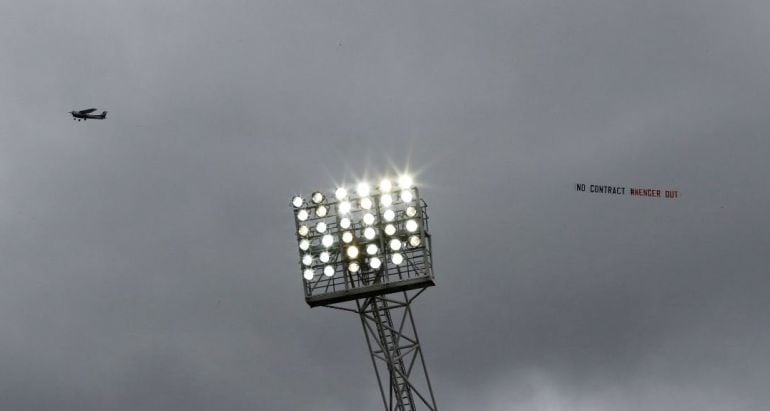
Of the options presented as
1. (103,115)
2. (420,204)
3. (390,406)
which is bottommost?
(390,406)

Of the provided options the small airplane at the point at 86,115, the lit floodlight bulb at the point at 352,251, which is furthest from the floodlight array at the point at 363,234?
the small airplane at the point at 86,115

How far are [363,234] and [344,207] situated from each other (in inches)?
55.3

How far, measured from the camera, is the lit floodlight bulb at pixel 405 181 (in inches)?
2160

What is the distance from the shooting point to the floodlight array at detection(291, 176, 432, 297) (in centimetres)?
5453

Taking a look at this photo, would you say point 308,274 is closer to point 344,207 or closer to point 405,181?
point 344,207

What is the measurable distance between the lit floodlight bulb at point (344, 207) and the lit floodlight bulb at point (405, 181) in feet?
7.69

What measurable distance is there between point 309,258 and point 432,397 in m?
7.96

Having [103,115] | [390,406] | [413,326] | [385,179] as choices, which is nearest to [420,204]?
[385,179]

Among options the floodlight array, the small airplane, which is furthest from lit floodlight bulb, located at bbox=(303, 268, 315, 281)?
the small airplane

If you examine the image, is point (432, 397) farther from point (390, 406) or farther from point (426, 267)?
point (426, 267)

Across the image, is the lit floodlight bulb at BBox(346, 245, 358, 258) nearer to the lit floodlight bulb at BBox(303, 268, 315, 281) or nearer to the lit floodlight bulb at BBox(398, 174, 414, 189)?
the lit floodlight bulb at BBox(303, 268, 315, 281)

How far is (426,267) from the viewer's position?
A: 5441cm

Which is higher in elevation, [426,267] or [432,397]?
[426,267]

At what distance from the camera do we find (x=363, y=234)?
55.1 m
